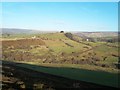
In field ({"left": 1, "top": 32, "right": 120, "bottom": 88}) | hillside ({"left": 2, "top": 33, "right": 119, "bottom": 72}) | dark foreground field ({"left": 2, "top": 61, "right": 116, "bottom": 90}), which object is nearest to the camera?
dark foreground field ({"left": 2, "top": 61, "right": 116, "bottom": 90})

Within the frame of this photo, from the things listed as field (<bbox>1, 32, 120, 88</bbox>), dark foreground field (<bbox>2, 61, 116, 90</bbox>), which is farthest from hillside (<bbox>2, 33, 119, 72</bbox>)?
A: dark foreground field (<bbox>2, 61, 116, 90</bbox>)

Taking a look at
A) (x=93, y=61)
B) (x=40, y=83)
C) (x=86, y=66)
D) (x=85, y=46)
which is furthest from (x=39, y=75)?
(x=85, y=46)

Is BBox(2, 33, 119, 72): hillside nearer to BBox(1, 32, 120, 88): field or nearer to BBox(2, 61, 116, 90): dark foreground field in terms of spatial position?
BBox(1, 32, 120, 88): field

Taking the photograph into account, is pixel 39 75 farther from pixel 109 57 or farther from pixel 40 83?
pixel 109 57

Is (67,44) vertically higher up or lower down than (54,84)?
higher up

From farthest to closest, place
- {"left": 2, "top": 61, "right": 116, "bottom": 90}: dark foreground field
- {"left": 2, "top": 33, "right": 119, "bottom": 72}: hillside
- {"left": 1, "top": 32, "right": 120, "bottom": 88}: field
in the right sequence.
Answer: {"left": 2, "top": 33, "right": 119, "bottom": 72}: hillside, {"left": 1, "top": 32, "right": 120, "bottom": 88}: field, {"left": 2, "top": 61, "right": 116, "bottom": 90}: dark foreground field
